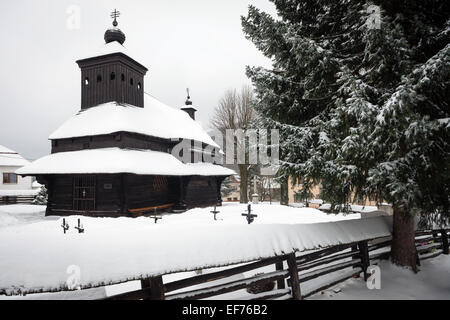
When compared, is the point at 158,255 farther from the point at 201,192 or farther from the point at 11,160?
the point at 11,160

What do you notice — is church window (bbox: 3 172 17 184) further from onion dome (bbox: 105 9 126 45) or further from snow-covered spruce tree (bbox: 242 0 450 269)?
snow-covered spruce tree (bbox: 242 0 450 269)

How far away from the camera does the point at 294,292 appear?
4164 millimetres

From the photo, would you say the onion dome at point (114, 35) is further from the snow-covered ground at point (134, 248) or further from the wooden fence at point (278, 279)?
the wooden fence at point (278, 279)

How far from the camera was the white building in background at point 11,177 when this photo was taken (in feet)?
81.5

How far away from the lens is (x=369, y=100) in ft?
14.0

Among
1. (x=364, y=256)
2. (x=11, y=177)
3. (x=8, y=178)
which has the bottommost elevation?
(x=364, y=256)

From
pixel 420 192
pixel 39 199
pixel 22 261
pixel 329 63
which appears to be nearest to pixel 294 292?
pixel 420 192

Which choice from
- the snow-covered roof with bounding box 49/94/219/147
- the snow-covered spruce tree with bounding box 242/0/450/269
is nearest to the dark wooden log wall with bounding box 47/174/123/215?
the snow-covered roof with bounding box 49/94/219/147

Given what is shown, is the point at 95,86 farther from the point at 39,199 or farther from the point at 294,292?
the point at 294,292

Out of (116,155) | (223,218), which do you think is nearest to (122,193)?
(116,155)

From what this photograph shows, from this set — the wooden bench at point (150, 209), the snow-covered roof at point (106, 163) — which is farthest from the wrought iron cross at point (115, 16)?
the wooden bench at point (150, 209)

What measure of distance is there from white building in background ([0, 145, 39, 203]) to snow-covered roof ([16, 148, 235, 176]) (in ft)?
47.2

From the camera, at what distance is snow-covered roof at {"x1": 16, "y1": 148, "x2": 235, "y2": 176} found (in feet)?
41.7

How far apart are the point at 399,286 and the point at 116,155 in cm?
1403
